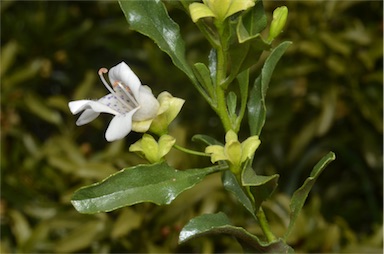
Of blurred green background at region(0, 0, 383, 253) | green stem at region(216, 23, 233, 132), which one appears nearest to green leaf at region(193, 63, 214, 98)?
green stem at region(216, 23, 233, 132)

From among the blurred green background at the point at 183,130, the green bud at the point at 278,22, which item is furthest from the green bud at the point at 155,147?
the blurred green background at the point at 183,130

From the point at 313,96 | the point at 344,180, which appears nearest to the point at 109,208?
the point at 313,96

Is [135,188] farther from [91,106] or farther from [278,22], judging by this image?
[278,22]

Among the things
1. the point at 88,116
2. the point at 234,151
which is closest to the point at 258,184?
the point at 234,151

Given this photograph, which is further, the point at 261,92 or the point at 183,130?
the point at 183,130

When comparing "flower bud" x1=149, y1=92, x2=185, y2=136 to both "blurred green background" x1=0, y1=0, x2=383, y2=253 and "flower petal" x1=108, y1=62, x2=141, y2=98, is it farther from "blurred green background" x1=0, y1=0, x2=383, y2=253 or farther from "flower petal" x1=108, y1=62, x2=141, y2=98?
"blurred green background" x1=0, y1=0, x2=383, y2=253
